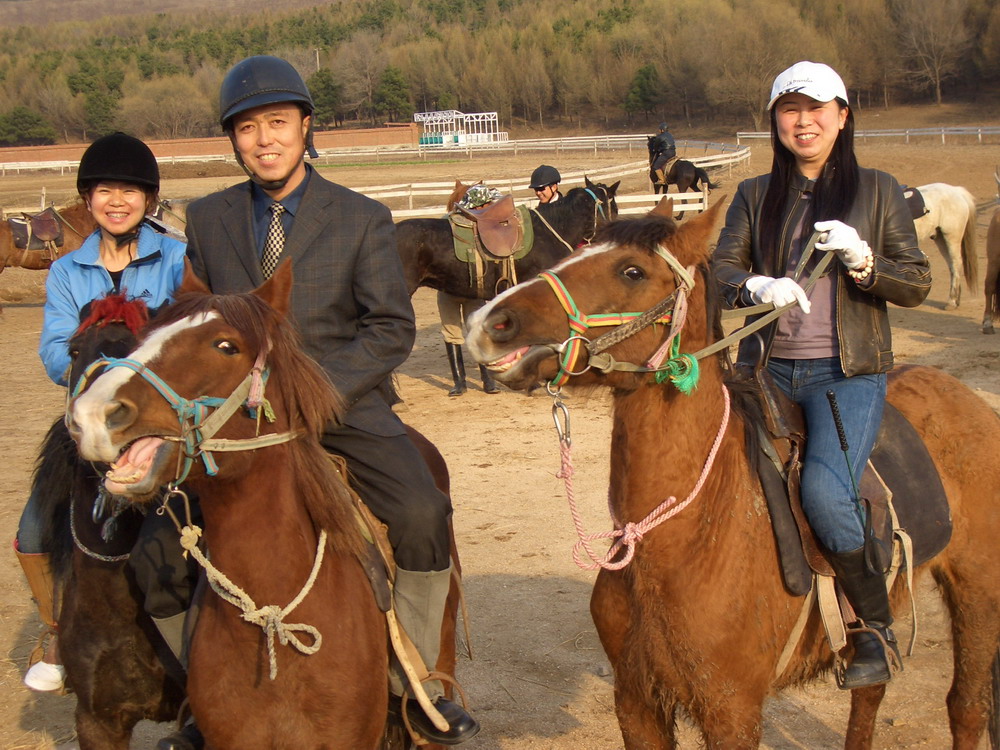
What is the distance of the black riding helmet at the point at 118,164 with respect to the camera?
356cm

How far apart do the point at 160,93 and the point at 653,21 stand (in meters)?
46.8

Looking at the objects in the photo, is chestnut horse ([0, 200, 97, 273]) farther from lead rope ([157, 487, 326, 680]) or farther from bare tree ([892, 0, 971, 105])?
bare tree ([892, 0, 971, 105])

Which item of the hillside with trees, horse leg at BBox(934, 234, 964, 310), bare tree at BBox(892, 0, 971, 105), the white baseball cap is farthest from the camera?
the hillside with trees

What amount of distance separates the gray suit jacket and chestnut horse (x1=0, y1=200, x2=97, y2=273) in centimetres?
1277

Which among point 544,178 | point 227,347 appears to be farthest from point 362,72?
point 227,347

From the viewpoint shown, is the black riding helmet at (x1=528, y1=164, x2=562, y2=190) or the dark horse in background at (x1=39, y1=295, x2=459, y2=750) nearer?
the dark horse in background at (x1=39, y1=295, x2=459, y2=750)

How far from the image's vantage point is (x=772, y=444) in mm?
3133

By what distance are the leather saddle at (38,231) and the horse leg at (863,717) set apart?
47.4ft

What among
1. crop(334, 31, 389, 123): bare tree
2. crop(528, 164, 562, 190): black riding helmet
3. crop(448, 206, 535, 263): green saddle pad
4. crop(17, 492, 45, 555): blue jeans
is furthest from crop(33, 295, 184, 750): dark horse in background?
crop(334, 31, 389, 123): bare tree

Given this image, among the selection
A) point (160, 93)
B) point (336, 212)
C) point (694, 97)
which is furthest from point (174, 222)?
point (160, 93)

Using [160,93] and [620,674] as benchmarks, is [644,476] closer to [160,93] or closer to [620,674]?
[620,674]

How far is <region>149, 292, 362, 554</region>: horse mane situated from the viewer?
2.48 metres

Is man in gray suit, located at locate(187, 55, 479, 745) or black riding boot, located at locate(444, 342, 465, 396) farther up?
man in gray suit, located at locate(187, 55, 479, 745)

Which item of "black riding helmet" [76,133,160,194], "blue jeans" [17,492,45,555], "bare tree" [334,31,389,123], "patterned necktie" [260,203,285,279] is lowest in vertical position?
"blue jeans" [17,492,45,555]
